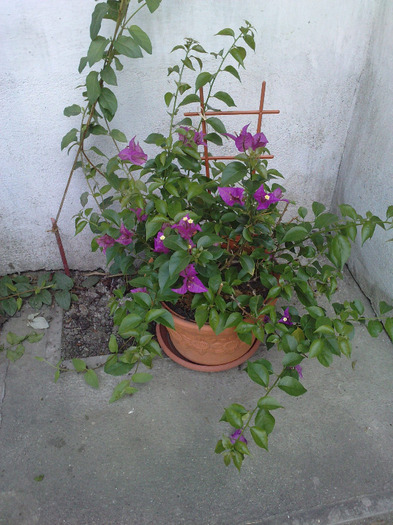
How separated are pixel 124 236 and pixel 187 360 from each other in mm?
611

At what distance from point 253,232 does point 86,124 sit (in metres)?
0.75

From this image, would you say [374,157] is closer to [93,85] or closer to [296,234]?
[296,234]

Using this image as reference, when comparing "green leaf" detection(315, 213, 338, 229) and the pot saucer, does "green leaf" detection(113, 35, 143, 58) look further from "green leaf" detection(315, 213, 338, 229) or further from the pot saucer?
the pot saucer

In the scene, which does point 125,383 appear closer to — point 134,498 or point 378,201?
point 134,498

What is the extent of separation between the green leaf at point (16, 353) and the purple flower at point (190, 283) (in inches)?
35.4

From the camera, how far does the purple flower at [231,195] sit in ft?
4.40

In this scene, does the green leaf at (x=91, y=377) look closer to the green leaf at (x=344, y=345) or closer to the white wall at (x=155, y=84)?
the white wall at (x=155, y=84)

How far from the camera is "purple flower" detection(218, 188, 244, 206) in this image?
1340 millimetres

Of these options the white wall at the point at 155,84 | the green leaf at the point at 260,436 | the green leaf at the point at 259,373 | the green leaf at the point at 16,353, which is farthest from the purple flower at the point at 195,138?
the green leaf at the point at 16,353

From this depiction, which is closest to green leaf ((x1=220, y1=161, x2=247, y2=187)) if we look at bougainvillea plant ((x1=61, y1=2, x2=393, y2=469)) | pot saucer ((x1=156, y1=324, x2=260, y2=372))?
bougainvillea plant ((x1=61, y1=2, x2=393, y2=469))

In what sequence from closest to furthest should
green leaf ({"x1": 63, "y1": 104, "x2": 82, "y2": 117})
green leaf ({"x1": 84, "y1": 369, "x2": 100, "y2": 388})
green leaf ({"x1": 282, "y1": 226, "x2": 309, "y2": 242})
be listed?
green leaf ({"x1": 282, "y1": 226, "x2": 309, "y2": 242}) < green leaf ({"x1": 63, "y1": 104, "x2": 82, "y2": 117}) < green leaf ({"x1": 84, "y1": 369, "x2": 100, "y2": 388})

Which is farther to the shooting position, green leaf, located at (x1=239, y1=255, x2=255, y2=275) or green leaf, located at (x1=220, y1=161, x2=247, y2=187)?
green leaf, located at (x1=239, y1=255, x2=255, y2=275)

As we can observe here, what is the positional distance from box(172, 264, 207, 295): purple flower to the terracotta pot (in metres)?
0.27

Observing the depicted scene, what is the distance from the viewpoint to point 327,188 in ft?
7.25
